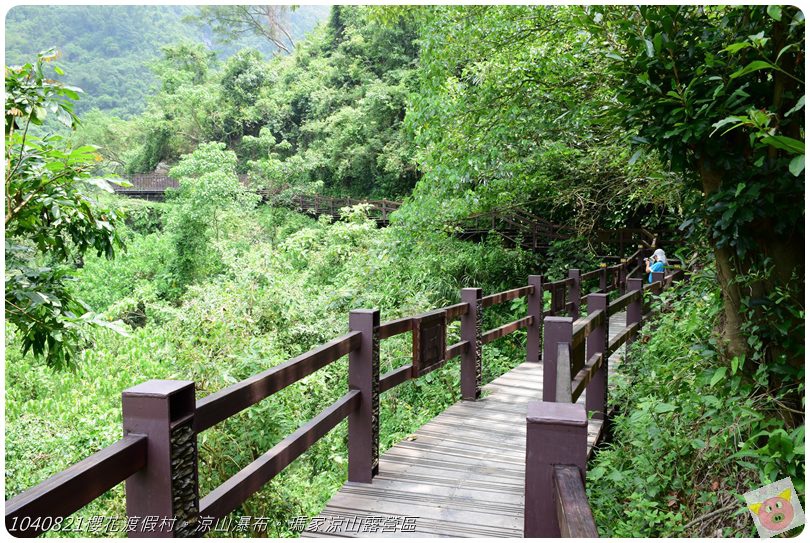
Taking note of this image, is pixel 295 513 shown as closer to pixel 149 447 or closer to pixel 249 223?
pixel 149 447

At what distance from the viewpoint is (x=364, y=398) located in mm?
3627

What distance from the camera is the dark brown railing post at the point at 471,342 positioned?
18.2 feet

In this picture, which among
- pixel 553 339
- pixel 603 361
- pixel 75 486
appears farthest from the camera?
pixel 603 361

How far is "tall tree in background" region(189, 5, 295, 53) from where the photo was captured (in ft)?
145

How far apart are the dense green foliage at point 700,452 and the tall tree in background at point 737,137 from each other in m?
0.26

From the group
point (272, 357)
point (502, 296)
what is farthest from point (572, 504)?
point (502, 296)

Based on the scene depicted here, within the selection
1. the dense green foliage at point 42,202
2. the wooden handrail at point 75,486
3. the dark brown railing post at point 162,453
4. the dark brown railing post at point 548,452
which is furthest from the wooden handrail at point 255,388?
the dense green foliage at point 42,202

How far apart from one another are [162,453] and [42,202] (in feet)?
9.88

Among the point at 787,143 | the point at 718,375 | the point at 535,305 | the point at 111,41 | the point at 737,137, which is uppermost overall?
the point at 111,41

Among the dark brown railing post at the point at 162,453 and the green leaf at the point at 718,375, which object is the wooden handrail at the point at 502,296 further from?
the dark brown railing post at the point at 162,453

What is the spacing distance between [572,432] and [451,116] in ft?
23.0

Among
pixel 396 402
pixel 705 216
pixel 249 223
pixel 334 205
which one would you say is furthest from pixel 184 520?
pixel 334 205

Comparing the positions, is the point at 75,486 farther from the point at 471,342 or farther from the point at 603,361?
the point at 471,342

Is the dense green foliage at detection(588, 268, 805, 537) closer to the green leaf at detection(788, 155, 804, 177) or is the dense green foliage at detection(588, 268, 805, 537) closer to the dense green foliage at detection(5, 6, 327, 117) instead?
the green leaf at detection(788, 155, 804, 177)
